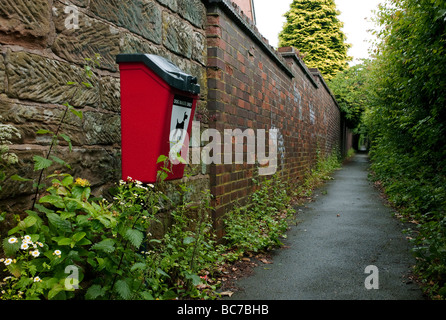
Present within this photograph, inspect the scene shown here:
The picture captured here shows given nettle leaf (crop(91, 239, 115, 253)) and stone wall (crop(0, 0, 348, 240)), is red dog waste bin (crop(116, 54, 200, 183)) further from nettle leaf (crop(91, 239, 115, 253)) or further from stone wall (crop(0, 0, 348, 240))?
nettle leaf (crop(91, 239, 115, 253))

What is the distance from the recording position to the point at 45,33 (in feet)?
6.70

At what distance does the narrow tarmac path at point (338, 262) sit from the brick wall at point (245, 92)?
0.92 m

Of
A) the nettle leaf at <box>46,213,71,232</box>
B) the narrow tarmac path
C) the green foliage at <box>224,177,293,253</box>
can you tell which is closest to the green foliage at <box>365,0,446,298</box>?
the narrow tarmac path

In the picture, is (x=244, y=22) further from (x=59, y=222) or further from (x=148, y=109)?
(x=59, y=222)

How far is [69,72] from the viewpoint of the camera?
87.0 inches

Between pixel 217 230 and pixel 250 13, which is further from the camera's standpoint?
pixel 250 13

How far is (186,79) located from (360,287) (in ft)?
7.53

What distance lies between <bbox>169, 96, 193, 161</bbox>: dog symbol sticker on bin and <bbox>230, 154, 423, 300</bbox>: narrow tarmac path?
54.5 inches

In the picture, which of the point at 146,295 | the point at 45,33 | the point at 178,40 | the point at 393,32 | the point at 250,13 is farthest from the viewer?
the point at 250,13

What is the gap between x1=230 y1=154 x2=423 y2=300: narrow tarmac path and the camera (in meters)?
3.07

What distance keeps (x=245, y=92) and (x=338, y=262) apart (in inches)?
96.3

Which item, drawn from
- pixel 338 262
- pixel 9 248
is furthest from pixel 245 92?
pixel 9 248
